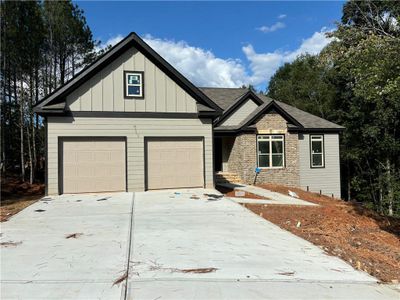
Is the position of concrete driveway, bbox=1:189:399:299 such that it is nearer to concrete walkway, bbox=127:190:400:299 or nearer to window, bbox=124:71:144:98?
concrete walkway, bbox=127:190:400:299

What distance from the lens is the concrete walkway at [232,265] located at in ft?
13.4

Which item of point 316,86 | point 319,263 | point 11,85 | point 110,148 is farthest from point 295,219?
point 316,86

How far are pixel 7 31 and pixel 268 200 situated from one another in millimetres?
18109

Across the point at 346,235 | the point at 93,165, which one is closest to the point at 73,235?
the point at 346,235

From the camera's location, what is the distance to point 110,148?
13281 mm

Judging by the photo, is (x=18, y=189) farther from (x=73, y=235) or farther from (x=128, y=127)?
(x=73, y=235)


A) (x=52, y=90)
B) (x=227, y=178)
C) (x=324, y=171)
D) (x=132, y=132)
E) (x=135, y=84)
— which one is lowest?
(x=227, y=178)

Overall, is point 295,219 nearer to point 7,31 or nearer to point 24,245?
point 24,245

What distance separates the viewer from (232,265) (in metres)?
5.02

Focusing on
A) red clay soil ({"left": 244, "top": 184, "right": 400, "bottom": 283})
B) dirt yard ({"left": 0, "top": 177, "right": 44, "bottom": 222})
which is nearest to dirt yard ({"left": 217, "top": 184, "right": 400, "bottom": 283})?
red clay soil ({"left": 244, "top": 184, "right": 400, "bottom": 283})

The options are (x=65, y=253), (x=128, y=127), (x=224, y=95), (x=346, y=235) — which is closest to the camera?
(x=65, y=253)

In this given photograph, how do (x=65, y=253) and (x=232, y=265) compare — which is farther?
(x=65, y=253)

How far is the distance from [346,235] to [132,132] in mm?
8685

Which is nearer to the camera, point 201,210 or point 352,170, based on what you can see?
point 201,210
